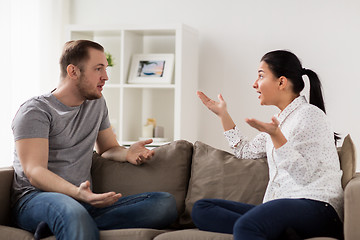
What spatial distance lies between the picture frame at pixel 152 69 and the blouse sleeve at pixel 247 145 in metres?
1.80

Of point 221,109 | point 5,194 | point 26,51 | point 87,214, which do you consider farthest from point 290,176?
point 26,51

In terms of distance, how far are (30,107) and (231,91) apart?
7.73 feet

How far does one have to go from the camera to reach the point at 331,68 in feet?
14.7

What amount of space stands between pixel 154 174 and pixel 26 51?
7.12 feet

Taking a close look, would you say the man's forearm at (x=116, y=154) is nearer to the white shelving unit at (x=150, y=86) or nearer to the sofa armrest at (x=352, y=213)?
the sofa armrest at (x=352, y=213)

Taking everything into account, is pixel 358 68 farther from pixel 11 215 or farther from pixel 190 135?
pixel 11 215

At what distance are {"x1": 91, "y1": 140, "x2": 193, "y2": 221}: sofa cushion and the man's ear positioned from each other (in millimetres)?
452

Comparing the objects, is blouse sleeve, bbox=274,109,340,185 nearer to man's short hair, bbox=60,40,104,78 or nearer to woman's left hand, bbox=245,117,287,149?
woman's left hand, bbox=245,117,287,149

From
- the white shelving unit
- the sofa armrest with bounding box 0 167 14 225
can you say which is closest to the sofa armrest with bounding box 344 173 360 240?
the sofa armrest with bounding box 0 167 14 225

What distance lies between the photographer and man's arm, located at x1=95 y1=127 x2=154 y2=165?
2789 mm

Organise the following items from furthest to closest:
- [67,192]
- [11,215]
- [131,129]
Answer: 1. [131,129]
2. [11,215]
3. [67,192]

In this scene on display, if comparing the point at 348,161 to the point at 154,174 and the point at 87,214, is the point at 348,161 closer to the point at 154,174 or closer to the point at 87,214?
the point at 154,174

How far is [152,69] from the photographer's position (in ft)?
15.0

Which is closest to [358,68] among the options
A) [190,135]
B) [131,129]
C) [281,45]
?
[281,45]
